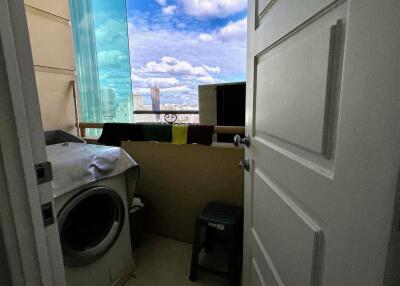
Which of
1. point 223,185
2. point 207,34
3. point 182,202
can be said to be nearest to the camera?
point 223,185

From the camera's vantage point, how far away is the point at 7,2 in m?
0.43

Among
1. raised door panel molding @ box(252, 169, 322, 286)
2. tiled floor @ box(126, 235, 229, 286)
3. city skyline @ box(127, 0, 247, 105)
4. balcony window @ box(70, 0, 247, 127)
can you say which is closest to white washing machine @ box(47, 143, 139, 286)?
tiled floor @ box(126, 235, 229, 286)

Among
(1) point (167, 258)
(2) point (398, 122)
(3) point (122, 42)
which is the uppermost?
(3) point (122, 42)

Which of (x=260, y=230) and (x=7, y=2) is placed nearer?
(x=7, y=2)

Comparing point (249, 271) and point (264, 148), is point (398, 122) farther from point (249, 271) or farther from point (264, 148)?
point (249, 271)

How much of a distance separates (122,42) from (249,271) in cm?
274

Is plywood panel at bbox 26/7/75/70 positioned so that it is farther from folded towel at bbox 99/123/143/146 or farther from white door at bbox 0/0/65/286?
white door at bbox 0/0/65/286

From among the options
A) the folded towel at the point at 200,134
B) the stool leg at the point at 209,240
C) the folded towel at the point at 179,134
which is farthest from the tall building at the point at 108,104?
the stool leg at the point at 209,240

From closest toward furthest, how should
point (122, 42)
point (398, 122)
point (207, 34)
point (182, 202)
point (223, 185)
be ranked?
point (398, 122)
point (223, 185)
point (182, 202)
point (122, 42)
point (207, 34)

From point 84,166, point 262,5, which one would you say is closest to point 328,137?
point 262,5

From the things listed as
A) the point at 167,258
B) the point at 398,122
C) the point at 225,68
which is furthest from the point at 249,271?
the point at 225,68

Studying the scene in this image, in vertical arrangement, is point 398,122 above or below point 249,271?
above

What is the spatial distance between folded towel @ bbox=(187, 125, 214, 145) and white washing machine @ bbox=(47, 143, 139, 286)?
48cm

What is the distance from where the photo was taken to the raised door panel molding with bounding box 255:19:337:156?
0.48 meters
